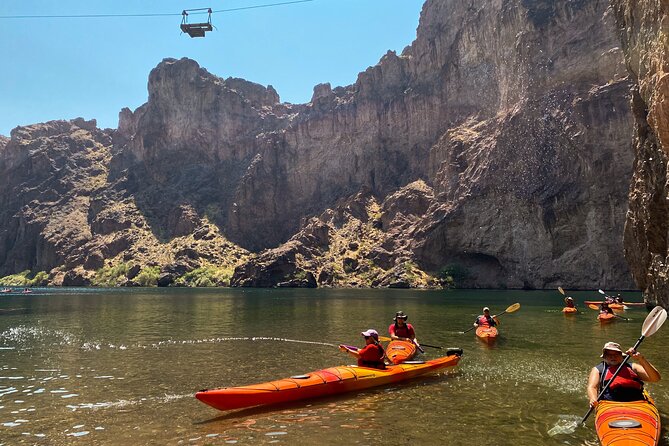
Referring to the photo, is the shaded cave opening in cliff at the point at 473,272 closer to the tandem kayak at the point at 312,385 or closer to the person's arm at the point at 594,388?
the tandem kayak at the point at 312,385

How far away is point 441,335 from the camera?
99.8ft

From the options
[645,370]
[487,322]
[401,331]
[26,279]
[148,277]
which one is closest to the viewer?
[645,370]

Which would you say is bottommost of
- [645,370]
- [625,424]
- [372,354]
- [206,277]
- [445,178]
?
[625,424]

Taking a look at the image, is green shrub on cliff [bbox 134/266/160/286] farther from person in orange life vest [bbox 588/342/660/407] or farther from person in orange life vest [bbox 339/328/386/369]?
person in orange life vest [bbox 588/342/660/407]

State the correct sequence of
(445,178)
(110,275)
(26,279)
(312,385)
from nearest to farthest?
(312,385) < (445,178) < (110,275) < (26,279)

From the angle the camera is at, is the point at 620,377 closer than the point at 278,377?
Yes

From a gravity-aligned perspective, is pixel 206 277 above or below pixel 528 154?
below

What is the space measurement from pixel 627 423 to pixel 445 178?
13016 centimetres

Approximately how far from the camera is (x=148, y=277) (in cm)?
15400

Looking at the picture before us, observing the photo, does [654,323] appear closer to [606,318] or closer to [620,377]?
[620,377]

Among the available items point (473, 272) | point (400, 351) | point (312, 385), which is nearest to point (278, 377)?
point (312, 385)

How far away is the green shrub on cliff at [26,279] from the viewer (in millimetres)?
174875

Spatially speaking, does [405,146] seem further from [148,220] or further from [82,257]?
[82,257]

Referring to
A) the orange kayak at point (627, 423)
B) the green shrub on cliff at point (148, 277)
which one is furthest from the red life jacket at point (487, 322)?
the green shrub on cliff at point (148, 277)
